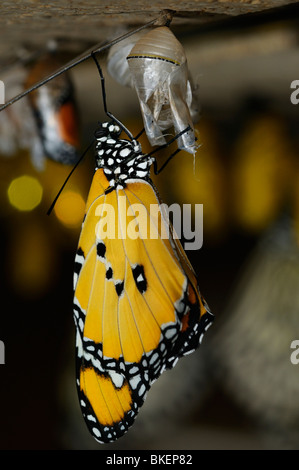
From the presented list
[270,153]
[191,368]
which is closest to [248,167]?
[270,153]

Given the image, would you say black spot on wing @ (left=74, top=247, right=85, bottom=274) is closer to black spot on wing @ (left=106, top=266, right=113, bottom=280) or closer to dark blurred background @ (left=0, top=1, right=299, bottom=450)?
black spot on wing @ (left=106, top=266, right=113, bottom=280)

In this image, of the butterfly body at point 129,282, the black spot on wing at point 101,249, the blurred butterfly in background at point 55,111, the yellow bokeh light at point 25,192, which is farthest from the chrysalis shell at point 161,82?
the yellow bokeh light at point 25,192

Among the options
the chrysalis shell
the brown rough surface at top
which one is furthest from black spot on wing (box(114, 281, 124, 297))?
the brown rough surface at top

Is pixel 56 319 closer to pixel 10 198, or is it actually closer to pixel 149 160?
pixel 10 198

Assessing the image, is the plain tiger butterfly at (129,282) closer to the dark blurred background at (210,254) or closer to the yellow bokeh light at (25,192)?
the dark blurred background at (210,254)

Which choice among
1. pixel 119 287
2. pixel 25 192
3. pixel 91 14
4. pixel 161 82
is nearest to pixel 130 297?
pixel 119 287
